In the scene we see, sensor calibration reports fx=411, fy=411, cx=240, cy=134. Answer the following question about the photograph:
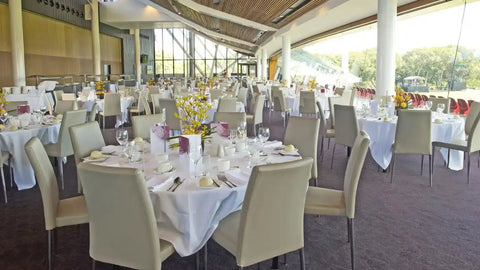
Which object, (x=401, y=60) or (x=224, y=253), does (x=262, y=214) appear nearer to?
(x=224, y=253)

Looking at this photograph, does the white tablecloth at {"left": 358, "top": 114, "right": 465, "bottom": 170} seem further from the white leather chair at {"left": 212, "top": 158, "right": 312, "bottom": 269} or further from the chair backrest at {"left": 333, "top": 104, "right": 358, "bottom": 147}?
the white leather chair at {"left": 212, "top": 158, "right": 312, "bottom": 269}

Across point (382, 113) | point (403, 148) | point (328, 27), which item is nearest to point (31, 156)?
point (403, 148)

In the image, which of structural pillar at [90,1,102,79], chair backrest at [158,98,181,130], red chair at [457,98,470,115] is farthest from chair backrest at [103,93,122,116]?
structural pillar at [90,1,102,79]

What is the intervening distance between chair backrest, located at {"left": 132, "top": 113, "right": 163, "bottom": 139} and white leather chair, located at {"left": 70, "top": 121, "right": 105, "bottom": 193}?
0.53 meters

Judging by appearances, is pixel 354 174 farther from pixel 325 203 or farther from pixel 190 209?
pixel 190 209

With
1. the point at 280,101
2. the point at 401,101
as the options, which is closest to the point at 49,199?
the point at 401,101

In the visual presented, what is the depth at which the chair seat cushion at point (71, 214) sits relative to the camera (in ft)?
9.41

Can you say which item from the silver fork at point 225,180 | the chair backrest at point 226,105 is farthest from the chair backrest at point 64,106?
the silver fork at point 225,180

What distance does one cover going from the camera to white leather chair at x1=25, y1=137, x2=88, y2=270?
2797 millimetres

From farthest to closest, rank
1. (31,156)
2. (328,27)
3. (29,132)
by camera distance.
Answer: (328,27) < (29,132) < (31,156)

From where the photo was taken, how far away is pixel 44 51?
17.8 meters

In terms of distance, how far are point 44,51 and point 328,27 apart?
12027 mm

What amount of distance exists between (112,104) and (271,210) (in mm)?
7181

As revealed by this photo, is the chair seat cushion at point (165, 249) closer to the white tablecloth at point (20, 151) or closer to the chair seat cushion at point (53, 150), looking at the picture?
the chair seat cushion at point (53, 150)
